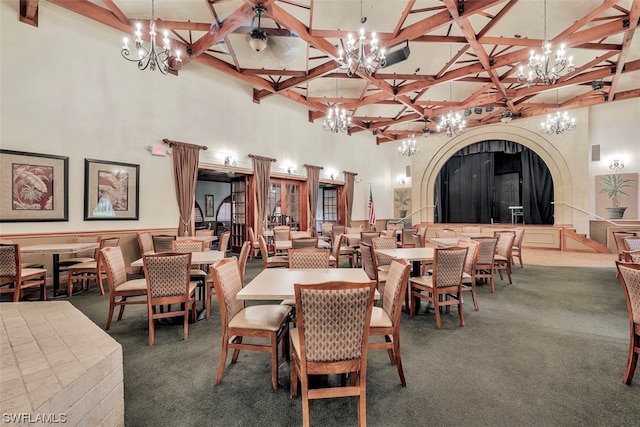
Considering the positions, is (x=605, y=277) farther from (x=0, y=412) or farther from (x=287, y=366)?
(x=0, y=412)

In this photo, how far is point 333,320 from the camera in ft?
5.51

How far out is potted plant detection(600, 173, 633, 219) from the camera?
8680 mm

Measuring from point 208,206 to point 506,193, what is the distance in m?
13.0

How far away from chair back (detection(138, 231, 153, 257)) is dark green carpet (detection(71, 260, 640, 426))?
6.70 feet

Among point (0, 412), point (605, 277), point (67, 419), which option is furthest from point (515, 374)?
point (605, 277)

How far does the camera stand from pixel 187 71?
22.3 feet

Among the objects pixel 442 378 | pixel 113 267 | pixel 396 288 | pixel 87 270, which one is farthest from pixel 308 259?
pixel 87 270

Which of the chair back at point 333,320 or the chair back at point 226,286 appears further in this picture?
the chair back at point 226,286

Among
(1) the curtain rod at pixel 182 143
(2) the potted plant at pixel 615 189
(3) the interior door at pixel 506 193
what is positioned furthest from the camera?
(3) the interior door at pixel 506 193

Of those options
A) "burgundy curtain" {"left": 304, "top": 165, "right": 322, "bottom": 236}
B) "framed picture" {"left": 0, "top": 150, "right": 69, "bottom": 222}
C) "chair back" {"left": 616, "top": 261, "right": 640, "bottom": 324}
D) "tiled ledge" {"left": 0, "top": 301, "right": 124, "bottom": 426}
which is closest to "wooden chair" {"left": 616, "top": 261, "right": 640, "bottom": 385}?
"chair back" {"left": 616, "top": 261, "right": 640, "bottom": 324}

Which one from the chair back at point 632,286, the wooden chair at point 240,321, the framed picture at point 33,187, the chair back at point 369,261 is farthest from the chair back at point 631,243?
the framed picture at point 33,187

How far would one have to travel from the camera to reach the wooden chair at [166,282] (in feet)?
9.80

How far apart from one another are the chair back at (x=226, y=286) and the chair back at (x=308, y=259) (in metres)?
0.85

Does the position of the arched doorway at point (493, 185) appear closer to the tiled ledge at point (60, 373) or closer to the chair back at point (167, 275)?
the chair back at point (167, 275)
